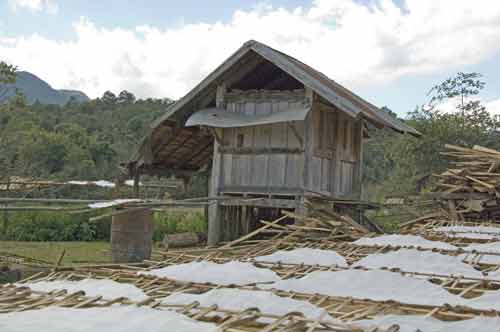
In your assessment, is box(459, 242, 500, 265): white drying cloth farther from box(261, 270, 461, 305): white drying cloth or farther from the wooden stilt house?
the wooden stilt house

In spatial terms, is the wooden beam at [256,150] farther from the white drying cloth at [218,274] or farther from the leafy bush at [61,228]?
the white drying cloth at [218,274]

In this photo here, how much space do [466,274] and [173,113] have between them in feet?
30.9

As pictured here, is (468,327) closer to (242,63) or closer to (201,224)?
(242,63)

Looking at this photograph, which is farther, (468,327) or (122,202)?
(122,202)

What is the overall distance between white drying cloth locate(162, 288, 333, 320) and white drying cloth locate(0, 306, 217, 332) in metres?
0.45

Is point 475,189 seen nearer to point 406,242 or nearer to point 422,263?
point 406,242

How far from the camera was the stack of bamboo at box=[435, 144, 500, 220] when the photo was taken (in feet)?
37.8

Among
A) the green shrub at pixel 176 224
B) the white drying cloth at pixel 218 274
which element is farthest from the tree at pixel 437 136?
the white drying cloth at pixel 218 274

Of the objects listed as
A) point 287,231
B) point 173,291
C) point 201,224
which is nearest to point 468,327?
point 173,291

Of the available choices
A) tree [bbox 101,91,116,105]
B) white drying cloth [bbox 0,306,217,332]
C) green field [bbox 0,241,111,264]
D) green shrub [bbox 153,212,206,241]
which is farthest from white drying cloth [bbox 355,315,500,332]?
tree [bbox 101,91,116,105]

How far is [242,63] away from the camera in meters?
12.7

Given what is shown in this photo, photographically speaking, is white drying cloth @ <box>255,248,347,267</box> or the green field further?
the green field

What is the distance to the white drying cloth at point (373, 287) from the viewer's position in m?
3.66

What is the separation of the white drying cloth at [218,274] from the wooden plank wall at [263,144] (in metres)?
7.38
